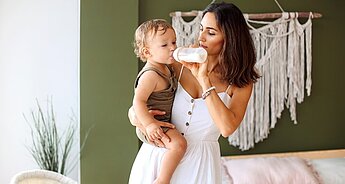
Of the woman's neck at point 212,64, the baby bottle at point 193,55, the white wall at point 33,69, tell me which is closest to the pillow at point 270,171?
the white wall at point 33,69

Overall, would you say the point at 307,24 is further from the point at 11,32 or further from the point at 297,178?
the point at 11,32

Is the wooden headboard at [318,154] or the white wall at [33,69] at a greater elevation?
the white wall at [33,69]

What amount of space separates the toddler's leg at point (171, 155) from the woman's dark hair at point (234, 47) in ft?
0.90

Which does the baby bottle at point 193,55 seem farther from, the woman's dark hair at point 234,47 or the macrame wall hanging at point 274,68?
→ the macrame wall hanging at point 274,68

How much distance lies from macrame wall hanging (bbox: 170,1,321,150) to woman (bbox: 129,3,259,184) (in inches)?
71.1

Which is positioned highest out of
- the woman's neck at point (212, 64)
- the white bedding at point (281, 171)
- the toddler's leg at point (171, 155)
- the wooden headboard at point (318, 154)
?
the woman's neck at point (212, 64)

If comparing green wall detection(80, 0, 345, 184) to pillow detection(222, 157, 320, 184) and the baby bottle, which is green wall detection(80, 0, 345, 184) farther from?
the baby bottle

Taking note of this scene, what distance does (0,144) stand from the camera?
3.56 metres

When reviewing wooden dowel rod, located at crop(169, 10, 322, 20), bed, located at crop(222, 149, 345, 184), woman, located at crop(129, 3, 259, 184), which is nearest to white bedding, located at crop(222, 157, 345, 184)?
bed, located at crop(222, 149, 345, 184)

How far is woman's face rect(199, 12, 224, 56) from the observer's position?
5.85 ft

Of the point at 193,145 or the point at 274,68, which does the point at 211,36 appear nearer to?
the point at 193,145

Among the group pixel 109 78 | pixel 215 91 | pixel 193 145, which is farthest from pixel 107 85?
pixel 215 91

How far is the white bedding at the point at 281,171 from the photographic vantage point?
310cm

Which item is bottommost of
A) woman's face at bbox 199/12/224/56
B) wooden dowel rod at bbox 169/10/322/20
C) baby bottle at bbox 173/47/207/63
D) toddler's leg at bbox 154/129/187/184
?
toddler's leg at bbox 154/129/187/184
